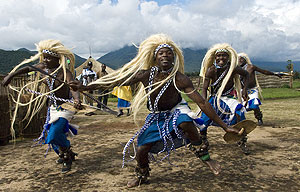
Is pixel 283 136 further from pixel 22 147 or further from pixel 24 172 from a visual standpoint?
pixel 22 147

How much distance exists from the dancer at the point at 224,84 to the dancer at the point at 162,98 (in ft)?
4.39

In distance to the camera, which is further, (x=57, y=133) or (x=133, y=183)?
(x=57, y=133)

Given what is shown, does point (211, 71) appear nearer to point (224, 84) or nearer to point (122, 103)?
point (224, 84)

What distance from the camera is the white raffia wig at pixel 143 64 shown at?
293cm

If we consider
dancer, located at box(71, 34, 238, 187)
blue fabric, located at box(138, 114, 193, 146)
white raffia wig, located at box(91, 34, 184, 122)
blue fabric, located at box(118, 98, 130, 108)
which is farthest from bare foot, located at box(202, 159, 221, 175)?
blue fabric, located at box(118, 98, 130, 108)

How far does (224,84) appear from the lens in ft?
13.5

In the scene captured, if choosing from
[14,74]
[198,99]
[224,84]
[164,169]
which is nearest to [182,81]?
[198,99]

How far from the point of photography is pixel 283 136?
5055mm

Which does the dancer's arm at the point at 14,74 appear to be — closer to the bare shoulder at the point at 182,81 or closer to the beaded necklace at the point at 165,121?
the beaded necklace at the point at 165,121

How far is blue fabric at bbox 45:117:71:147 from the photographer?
329cm

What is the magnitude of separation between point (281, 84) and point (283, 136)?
19.0 metres

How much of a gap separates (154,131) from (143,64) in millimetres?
845

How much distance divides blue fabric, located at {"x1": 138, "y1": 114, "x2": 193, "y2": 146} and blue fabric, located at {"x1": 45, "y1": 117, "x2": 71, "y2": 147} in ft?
3.95

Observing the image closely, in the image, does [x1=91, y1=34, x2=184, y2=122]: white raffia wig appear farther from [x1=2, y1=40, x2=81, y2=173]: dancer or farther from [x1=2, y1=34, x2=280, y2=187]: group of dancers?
[x1=2, y1=40, x2=81, y2=173]: dancer
